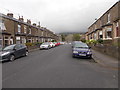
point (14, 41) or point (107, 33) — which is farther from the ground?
point (107, 33)

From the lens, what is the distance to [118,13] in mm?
16734

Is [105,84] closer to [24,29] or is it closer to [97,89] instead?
[97,89]

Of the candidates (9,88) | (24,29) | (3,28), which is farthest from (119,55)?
(24,29)

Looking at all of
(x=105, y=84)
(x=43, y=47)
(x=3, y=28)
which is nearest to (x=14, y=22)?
(x=3, y=28)

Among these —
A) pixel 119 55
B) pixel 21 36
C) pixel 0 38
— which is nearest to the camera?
pixel 119 55

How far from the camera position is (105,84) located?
401cm

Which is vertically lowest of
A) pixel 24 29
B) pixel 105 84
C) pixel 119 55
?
pixel 105 84

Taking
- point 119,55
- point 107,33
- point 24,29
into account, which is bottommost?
point 119,55

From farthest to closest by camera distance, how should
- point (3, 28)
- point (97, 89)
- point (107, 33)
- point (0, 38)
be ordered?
point (107, 33)
point (3, 28)
point (0, 38)
point (97, 89)

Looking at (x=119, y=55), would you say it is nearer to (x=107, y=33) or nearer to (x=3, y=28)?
(x=107, y=33)

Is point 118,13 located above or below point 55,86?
above

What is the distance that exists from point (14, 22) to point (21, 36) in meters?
3.47

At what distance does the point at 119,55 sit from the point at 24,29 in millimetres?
21841

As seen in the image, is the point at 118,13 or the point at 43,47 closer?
the point at 118,13
